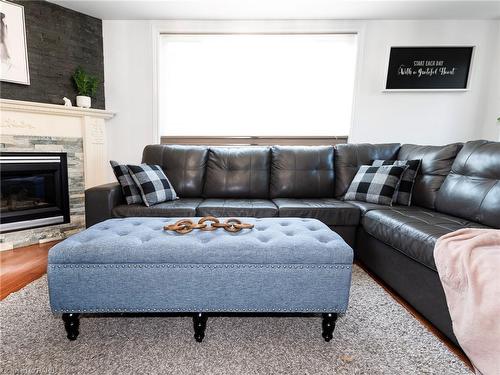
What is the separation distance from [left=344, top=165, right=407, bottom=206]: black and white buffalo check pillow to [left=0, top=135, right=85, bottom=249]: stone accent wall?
2653 mm

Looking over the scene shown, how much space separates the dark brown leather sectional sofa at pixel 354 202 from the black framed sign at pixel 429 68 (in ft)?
3.03

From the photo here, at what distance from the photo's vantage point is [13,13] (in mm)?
2295

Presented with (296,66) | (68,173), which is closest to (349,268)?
(296,66)

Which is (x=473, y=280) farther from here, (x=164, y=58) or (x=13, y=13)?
(x=13, y=13)

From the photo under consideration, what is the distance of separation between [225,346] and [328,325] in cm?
46

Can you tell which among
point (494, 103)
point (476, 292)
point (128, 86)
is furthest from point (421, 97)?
point (128, 86)

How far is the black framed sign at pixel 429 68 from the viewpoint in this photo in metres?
2.83

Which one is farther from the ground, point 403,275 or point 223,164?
point 223,164

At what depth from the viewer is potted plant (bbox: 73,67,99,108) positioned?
104 inches

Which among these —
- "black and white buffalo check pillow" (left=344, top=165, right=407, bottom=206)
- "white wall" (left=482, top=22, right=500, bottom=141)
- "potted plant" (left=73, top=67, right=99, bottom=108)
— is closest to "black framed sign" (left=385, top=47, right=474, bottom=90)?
"white wall" (left=482, top=22, right=500, bottom=141)

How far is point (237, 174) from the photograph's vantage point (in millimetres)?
2447

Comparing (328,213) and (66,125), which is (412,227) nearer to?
(328,213)

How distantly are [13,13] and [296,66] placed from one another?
105 inches

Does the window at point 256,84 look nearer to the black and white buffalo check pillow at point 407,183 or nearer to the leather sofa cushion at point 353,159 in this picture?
the leather sofa cushion at point 353,159
